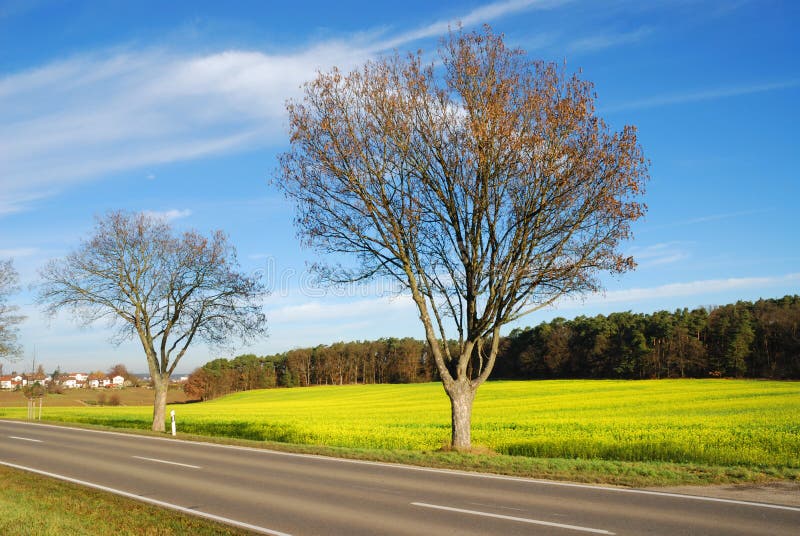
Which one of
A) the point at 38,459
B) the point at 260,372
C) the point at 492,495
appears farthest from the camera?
the point at 260,372

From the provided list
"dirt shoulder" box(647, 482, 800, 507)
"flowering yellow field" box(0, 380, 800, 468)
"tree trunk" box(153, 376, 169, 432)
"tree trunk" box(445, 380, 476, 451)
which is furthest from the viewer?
"tree trunk" box(153, 376, 169, 432)

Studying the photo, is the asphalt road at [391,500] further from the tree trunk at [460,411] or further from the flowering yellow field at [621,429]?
the flowering yellow field at [621,429]

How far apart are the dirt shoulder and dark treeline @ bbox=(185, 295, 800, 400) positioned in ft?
216

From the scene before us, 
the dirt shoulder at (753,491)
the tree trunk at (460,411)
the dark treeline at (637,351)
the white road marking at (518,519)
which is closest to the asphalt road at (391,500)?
the white road marking at (518,519)

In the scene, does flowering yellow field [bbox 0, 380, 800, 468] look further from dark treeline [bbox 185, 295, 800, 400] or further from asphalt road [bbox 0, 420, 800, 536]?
dark treeline [bbox 185, 295, 800, 400]

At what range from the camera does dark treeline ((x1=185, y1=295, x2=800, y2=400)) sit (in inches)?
3091

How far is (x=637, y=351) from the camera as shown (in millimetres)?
87688

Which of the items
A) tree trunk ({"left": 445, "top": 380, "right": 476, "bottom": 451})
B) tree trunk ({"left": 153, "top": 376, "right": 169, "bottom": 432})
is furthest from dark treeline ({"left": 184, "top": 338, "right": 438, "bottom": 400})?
tree trunk ({"left": 445, "top": 380, "right": 476, "bottom": 451})

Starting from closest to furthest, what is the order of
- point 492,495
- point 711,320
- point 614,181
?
point 492,495, point 614,181, point 711,320

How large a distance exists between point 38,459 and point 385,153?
1383 centimetres

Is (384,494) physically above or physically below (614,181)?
below

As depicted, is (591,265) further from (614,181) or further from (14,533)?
(14,533)

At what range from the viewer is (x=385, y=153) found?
58.4 feet

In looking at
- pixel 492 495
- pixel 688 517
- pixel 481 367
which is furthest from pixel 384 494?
pixel 481 367
